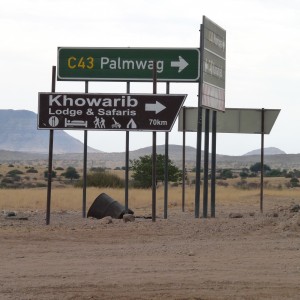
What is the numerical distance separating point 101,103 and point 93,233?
388cm

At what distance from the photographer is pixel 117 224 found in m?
21.1

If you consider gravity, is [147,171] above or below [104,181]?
above

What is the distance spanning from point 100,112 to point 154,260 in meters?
8.08

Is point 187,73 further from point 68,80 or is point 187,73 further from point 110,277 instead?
point 110,277

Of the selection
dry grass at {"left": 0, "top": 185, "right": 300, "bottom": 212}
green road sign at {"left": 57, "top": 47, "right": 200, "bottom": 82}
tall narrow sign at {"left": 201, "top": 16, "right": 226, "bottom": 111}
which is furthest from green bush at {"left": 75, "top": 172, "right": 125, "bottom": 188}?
green road sign at {"left": 57, "top": 47, "right": 200, "bottom": 82}

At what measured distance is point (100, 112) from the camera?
856 inches

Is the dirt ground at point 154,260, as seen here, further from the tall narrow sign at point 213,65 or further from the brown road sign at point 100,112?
the tall narrow sign at point 213,65

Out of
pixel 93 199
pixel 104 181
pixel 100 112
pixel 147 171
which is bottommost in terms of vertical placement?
pixel 93 199

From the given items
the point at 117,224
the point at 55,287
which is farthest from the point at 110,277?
the point at 117,224

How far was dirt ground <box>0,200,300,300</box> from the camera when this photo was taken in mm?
11531

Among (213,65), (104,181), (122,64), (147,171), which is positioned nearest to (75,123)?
(122,64)

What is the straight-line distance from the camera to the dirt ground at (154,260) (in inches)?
454

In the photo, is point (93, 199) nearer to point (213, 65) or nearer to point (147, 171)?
point (147, 171)

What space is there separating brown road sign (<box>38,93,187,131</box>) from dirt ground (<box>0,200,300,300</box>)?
227cm
